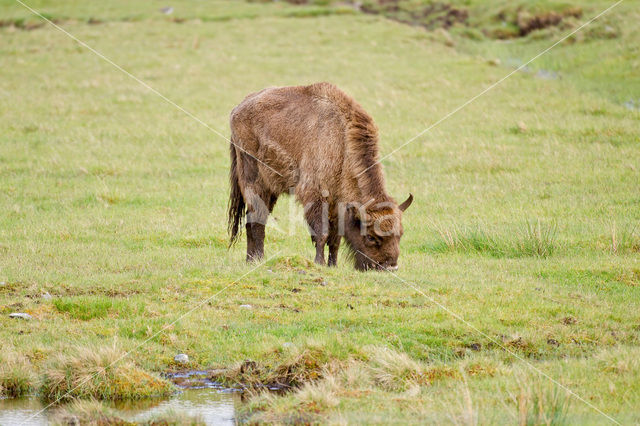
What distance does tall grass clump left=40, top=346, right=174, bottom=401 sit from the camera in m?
7.63

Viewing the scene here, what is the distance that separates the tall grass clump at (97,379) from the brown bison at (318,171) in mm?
4034

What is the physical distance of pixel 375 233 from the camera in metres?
10.7

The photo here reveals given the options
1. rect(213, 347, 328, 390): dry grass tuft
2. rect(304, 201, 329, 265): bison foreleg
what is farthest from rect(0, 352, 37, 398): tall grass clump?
rect(304, 201, 329, 265): bison foreleg

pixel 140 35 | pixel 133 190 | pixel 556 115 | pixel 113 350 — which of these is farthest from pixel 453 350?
pixel 140 35

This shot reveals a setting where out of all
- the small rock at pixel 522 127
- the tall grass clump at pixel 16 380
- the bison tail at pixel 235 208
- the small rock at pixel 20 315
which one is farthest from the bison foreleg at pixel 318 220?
the small rock at pixel 522 127

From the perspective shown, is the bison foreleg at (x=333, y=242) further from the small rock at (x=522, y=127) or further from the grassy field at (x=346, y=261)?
the small rock at (x=522, y=127)

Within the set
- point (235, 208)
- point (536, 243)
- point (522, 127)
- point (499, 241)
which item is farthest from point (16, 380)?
point (522, 127)

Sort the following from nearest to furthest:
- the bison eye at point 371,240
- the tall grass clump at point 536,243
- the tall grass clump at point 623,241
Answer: the bison eye at point 371,240 < the tall grass clump at point 623,241 < the tall grass clump at point 536,243

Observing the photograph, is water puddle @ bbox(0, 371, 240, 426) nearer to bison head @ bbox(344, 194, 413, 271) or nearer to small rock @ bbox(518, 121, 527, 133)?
bison head @ bbox(344, 194, 413, 271)

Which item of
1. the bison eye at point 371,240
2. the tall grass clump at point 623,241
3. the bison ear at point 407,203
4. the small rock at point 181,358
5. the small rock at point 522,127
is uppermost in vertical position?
the small rock at point 522,127

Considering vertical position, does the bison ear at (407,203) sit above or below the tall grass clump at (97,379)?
above

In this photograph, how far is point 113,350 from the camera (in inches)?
311

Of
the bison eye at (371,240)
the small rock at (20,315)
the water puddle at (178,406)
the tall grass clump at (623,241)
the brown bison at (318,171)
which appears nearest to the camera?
the water puddle at (178,406)

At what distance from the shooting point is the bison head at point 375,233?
10688 mm
